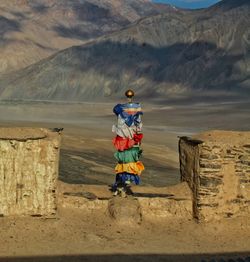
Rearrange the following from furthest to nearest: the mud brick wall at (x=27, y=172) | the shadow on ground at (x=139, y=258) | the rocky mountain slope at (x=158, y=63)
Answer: the rocky mountain slope at (x=158, y=63)
the mud brick wall at (x=27, y=172)
the shadow on ground at (x=139, y=258)

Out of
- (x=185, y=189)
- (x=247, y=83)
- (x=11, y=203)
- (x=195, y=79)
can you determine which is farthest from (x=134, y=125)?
(x=195, y=79)

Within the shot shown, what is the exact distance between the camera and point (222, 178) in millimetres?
9508

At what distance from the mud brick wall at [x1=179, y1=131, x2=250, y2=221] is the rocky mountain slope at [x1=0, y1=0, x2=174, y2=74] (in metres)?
121

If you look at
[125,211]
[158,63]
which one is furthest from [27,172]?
[158,63]

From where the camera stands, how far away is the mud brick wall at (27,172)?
29.2 feet

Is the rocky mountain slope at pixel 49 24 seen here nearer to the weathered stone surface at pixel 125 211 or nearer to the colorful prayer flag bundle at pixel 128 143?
the colorful prayer flag bundle at pixel 128 143

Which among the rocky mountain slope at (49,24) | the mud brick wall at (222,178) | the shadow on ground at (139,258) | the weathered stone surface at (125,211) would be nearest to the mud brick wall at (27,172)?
the weathered stone surface at (125,211)

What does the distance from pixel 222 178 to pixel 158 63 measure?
97.9 metres

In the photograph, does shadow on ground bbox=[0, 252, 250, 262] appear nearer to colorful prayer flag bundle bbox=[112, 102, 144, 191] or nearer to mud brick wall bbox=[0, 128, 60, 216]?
mud brick wall bbox=[0, 128, 60, 216]

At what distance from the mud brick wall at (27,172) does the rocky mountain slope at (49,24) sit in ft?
397

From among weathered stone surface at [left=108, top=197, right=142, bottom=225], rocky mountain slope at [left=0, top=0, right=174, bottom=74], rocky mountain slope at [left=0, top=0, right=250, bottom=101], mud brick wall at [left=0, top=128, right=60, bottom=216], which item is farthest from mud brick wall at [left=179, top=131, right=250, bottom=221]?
rocky mountain slope at [left=0, top=0, right=174, bottom=74]

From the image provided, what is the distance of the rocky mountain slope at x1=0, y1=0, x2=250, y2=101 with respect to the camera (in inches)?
3778

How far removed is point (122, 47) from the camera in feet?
363

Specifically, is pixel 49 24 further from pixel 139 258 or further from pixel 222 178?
pixel 139 258
